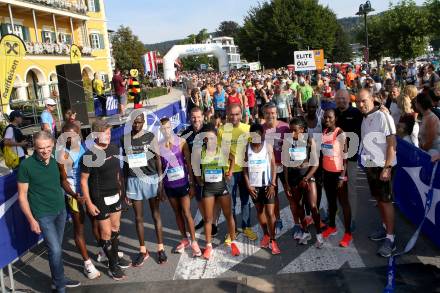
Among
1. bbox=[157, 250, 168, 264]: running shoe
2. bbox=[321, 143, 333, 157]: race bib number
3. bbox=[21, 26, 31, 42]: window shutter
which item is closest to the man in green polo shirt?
bbox=[157, 250, 168, 264]: running shoe

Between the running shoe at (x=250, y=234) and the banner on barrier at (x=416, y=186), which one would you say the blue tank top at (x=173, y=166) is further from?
the banner on barrier at (x=416, y=186)

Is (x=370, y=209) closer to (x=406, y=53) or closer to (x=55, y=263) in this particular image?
(x=55, y=263)

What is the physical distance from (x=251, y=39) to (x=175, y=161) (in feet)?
173

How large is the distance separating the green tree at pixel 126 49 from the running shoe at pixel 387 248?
207 ft

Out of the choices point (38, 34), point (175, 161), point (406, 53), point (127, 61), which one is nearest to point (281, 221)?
point (175, 161)

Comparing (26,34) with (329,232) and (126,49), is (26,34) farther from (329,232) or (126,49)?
(126,49)

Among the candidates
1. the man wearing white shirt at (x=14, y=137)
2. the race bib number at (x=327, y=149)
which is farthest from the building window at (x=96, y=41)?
the race bib number at (x=327, y=149)

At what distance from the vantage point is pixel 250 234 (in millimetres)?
5852

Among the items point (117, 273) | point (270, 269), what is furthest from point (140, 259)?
point (270, 269)

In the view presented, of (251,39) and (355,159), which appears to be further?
(251,39)

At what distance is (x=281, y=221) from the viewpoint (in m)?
6.13

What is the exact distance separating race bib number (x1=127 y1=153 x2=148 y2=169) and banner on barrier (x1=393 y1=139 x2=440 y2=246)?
360 centimetres

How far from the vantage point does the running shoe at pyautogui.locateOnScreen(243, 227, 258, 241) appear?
5.81 metres

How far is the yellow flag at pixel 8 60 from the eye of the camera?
1084 cm
